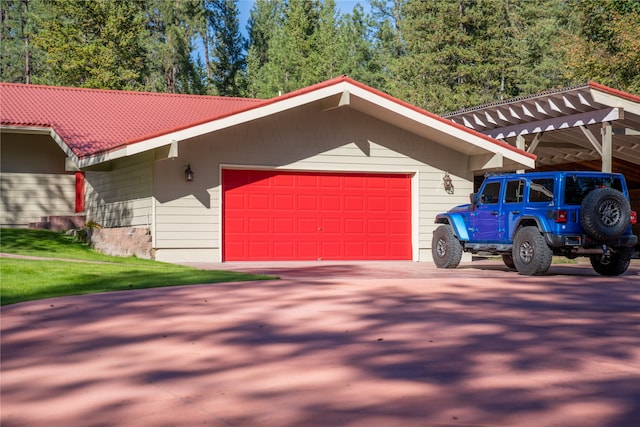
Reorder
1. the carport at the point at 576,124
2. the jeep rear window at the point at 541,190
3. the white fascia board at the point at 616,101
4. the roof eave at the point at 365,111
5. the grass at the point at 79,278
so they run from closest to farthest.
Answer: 1. the grass at the point at 79,278
2. the jeep rear window at the point at 541,190
3. the roof eave at the point at 365,111
4. the white fascia board at the point at 616,101
5. the carport at the point at 576,124

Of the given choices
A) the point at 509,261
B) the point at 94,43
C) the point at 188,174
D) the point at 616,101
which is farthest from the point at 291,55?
the point at 509,261

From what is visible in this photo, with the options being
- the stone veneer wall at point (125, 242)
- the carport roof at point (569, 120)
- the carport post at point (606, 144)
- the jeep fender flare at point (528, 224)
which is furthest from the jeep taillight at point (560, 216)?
the stone veneer wall at point (125, 242)

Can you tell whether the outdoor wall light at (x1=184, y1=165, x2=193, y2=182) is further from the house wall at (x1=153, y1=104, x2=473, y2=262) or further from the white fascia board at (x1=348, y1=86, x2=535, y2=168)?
the white fascia board at (x1=348, y1=86, x2=535, y2=168)

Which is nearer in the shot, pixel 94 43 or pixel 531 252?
pixel 531 252

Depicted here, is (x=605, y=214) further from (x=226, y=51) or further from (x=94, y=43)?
(x=226, y=51)

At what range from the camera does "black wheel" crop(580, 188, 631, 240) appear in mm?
14680

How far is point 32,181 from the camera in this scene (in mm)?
25172

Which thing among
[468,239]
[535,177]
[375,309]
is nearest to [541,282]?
[535,177]

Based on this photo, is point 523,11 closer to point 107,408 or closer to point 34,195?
point 34,195

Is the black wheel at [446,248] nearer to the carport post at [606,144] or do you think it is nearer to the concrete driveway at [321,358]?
the carport post at [606,144]

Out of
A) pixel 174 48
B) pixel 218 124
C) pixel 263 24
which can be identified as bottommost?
pixel 218 124

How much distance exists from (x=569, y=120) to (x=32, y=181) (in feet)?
50.4

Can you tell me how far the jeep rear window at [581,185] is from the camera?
1518cm

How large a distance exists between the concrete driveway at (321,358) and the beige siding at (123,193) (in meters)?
8.46
